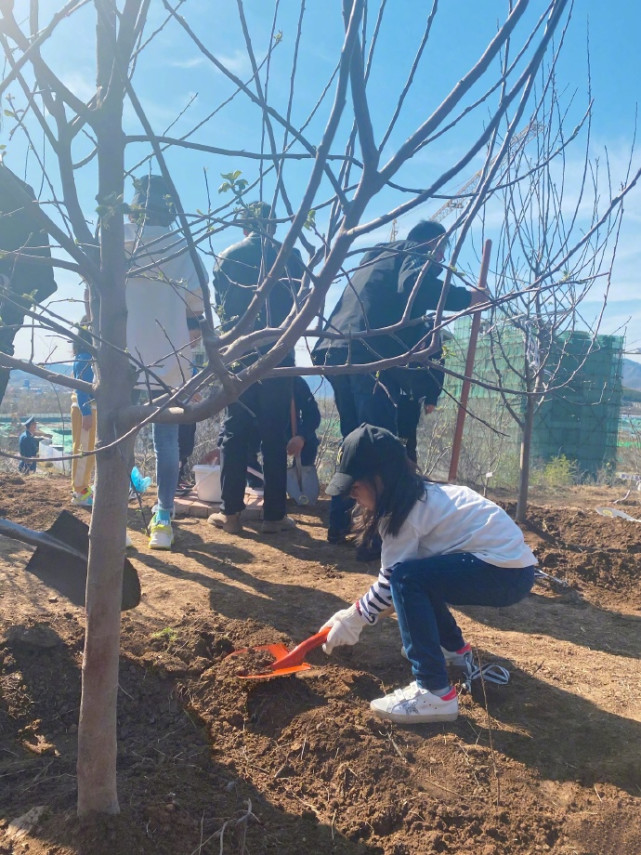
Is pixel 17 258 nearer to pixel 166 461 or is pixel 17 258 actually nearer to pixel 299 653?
pixel 299 653

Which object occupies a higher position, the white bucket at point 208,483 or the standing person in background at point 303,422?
the standing person in background at point 303,422

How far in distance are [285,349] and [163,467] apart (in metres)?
2.72

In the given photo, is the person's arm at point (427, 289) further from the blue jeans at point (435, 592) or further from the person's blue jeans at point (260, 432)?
the blue jeans at point (435, 592)

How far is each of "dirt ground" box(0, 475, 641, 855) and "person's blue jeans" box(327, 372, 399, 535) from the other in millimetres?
881

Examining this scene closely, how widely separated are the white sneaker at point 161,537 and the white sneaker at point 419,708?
2075mm

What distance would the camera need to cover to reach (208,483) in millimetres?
5102

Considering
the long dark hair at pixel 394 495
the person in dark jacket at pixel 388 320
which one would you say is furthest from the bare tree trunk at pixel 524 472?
the long dark hair at pixel 394 495

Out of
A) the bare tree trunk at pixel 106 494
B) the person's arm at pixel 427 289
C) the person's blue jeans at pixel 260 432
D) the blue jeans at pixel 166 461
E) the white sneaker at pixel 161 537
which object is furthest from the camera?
the person's blue jeans at pixel 260 432

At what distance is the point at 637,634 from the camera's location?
304cm

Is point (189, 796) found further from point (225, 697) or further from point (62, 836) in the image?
point (225, 697)

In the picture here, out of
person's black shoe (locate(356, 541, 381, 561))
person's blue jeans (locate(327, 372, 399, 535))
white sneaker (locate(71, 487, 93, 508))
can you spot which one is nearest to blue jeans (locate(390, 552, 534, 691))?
person's blue jeans (locate(327, 372, 399, 535))

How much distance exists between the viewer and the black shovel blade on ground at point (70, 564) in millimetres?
2100


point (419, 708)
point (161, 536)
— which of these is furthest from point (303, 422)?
point (419, 708)

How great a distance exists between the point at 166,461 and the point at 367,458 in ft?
6.17
